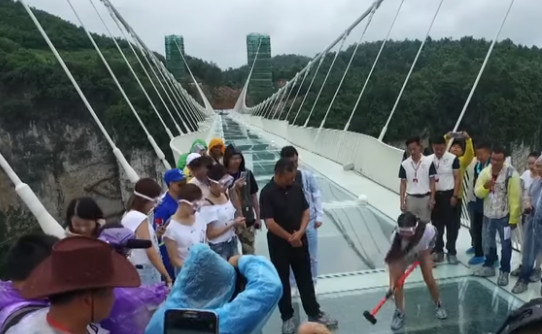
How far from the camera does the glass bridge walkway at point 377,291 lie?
145 inches

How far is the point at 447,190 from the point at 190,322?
3.67m

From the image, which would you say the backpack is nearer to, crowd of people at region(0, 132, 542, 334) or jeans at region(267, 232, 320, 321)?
crowd of people at region(0, 132, 542, 334)

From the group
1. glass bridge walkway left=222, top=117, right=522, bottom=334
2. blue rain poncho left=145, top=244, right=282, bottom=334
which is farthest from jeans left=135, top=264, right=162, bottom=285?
blue rain poncho left=145, top=244, right=282, bottom=334

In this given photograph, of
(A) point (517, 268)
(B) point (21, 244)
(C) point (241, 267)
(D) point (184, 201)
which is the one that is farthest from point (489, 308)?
(B) point (21, 244)

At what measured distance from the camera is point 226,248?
12.2 feet

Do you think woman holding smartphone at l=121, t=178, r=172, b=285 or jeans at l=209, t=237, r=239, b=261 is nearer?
woman holding smartphone at l=121, t=178, r=172, b=285

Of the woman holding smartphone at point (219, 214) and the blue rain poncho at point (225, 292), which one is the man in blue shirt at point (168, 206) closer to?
the woman holding smartphone at point (219, 214)

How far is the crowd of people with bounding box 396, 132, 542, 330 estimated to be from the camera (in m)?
3.65

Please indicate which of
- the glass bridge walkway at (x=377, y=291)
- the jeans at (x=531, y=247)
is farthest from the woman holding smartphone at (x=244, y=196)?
the jeans at (x=531, y=247)

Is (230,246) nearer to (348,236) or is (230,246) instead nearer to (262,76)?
(348,236)

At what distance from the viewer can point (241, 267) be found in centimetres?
182

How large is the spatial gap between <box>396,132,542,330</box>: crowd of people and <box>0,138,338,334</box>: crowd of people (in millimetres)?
703

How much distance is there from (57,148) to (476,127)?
92.4ft

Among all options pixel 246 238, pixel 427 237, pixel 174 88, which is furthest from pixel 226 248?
pixel 174 88
